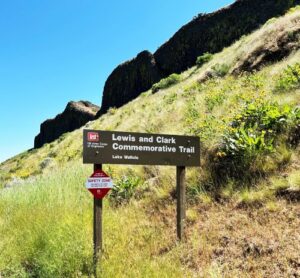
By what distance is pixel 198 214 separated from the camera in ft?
24.5

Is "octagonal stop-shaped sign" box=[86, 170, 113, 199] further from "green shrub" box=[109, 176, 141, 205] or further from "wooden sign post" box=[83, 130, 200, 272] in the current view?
"green shrub" box=[109, 176, 141, 205]

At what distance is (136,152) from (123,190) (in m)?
2.45

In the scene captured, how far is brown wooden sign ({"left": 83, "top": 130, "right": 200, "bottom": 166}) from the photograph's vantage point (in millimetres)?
6691

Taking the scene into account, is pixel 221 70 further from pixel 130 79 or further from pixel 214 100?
pixel 130 79

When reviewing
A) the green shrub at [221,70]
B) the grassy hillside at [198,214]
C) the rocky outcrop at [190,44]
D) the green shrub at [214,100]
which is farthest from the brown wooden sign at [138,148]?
the rocky outcrop at [190,44]

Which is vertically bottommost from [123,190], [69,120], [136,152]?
[123,190]

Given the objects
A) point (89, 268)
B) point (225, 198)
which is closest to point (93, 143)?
point (89, 268)

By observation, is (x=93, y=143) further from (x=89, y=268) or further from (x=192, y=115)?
(x=192, y=115)

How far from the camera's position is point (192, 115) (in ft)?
41.8

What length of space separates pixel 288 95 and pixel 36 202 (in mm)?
5809

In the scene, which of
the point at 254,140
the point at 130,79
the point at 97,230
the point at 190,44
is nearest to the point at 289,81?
the point at 254,140

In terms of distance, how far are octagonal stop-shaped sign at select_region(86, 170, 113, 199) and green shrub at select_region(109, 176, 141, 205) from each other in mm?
2490

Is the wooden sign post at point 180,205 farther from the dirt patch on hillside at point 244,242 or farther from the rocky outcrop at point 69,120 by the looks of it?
the rocky outcrop at point 69,120

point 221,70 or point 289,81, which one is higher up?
point 221,70
